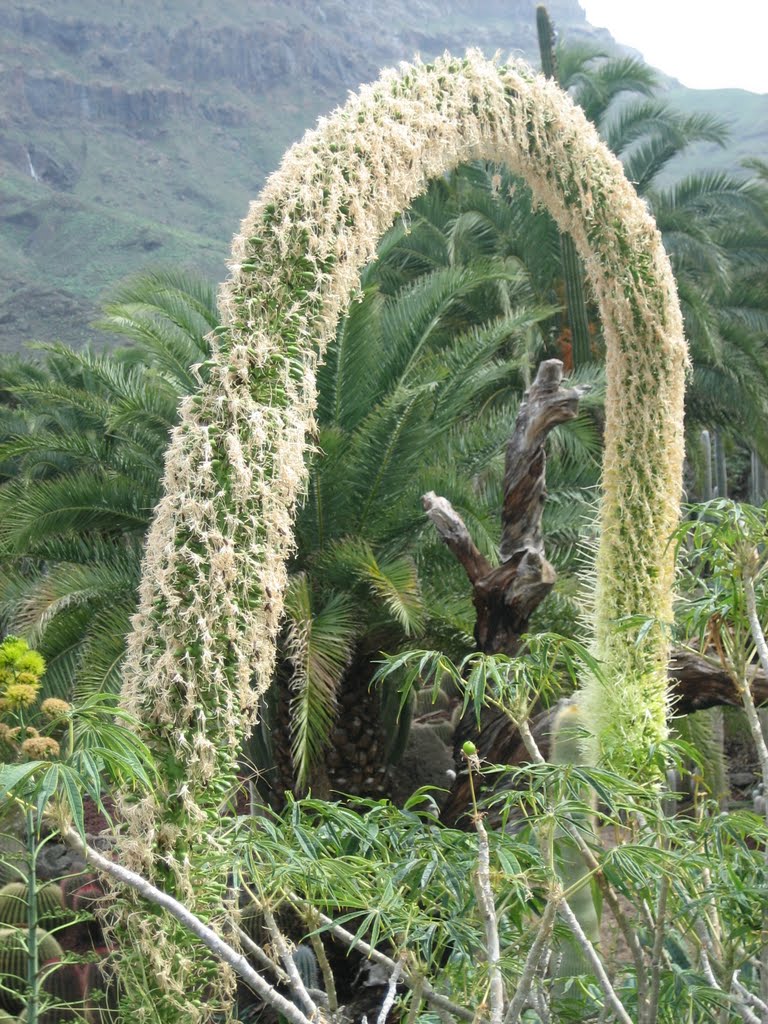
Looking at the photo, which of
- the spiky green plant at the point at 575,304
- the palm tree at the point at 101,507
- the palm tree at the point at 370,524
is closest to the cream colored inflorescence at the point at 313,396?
the palm tree at the point at 370,524

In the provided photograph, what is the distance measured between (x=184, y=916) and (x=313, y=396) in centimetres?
84

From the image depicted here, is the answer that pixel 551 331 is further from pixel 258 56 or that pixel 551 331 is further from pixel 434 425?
pixel 258 56

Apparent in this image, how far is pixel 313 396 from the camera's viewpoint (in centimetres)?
171

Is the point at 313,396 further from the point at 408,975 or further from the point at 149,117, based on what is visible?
the point at 149,117

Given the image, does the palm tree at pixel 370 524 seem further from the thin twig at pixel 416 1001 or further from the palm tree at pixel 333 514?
the thin twig at pixel 416 1001

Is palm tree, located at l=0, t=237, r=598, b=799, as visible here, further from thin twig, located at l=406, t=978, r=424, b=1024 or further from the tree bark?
thin twig, located at l=406, t=978, r=424, b=1024

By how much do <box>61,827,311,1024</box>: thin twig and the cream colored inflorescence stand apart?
0.80ft

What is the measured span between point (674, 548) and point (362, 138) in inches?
41.5

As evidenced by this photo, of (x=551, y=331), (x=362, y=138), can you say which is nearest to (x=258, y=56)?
(x=551, y=331)

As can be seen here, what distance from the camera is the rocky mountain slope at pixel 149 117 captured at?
47281 millimetres

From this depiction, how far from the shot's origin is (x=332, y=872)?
1.52 meters

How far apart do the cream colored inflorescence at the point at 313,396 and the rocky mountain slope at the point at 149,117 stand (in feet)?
130

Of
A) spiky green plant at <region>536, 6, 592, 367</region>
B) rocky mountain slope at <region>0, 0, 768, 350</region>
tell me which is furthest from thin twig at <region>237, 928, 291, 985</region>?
rocky mountain slope at <region>0, 0, 768, 350</region>

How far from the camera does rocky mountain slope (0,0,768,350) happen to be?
47281mm
